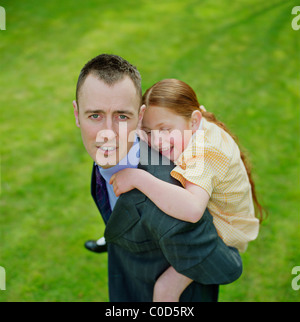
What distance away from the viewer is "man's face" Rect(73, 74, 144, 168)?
1661 mm

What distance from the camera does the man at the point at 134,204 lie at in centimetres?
168

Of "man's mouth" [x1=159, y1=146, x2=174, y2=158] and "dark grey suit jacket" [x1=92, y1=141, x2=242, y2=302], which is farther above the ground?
"man's mouth" [x1=159, y1=146, x2=174, y2=158]

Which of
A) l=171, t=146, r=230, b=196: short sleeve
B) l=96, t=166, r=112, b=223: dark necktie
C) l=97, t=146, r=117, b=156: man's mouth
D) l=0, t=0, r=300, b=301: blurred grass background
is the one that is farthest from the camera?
l=0, t=0, r=300, b=301: blurred grass background

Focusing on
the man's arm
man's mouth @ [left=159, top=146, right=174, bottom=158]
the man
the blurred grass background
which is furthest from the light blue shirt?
the blurred grass background

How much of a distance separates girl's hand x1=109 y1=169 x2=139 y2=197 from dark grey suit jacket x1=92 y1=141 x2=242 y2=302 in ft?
0.10

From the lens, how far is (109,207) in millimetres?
2154

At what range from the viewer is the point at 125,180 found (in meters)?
1.84

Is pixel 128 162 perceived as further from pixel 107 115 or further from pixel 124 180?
pixel 107 115

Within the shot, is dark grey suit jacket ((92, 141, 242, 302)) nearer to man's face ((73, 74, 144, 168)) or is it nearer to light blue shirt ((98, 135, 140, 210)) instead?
light blue shirt ((98, 135, 140, 210))

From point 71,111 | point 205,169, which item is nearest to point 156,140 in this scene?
point 205,169

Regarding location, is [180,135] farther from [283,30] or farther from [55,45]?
[283,30]

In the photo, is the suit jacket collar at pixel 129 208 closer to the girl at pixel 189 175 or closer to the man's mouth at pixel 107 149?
the girl at pixel 189 175

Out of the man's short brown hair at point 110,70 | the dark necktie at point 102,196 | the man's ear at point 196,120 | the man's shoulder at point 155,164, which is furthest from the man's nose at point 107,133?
the man's ear at point 196,120
